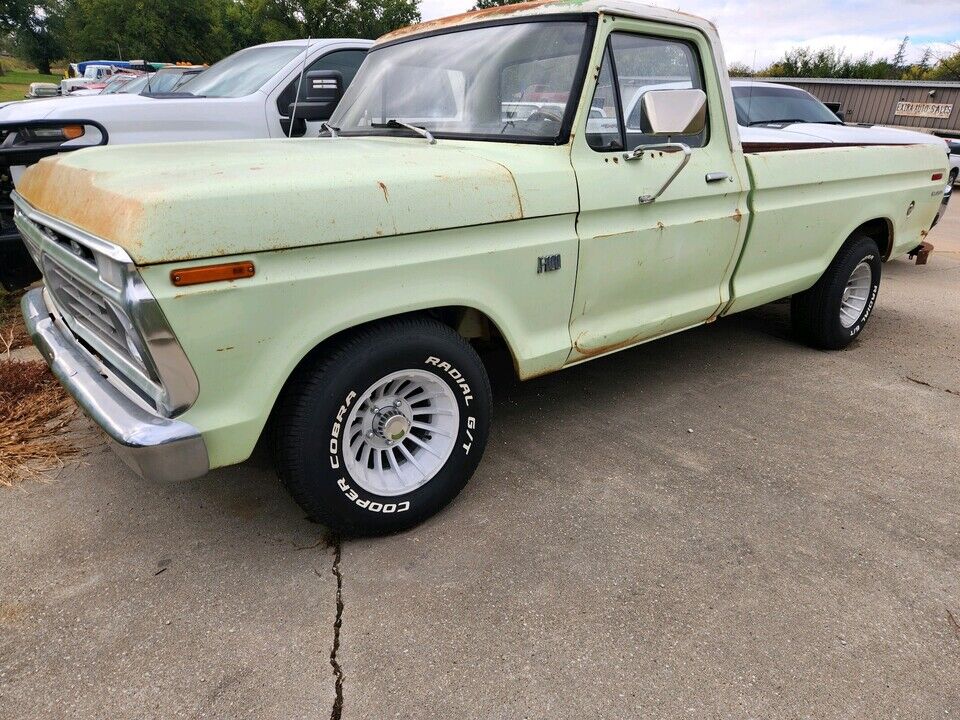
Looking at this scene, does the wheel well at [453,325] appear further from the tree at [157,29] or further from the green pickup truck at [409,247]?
the tree at [157,29]

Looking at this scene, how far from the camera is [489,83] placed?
2975 mm

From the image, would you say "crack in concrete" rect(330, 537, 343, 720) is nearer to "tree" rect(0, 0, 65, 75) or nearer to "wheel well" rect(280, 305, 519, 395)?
"wheel well" rect(280, 305, 519, 395)

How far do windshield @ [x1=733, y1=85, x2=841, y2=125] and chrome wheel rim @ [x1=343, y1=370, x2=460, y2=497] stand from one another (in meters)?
6.60

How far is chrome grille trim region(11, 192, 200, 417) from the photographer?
187 centimetres

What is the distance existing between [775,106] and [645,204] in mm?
6278

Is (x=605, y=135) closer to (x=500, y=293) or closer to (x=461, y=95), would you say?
(x=461, y=95)

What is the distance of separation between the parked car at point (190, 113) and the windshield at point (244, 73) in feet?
0.03

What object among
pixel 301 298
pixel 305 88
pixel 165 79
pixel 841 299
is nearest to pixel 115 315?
pixel 301 298

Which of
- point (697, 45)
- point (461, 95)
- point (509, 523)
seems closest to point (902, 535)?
point (509, 523)

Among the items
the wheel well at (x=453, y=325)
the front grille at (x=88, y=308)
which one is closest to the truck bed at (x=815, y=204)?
the wheel well at (x=453, y=325)

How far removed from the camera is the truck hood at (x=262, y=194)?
1899 millimetres

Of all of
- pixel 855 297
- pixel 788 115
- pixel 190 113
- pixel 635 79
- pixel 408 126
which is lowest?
pixel 855 297

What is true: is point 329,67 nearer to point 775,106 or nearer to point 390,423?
point 390,423

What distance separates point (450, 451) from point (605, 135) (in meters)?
1.51
